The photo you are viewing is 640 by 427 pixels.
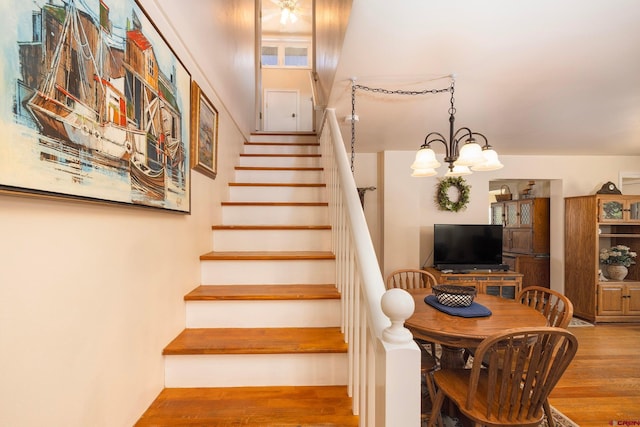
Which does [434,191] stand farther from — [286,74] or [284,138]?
[286,74]

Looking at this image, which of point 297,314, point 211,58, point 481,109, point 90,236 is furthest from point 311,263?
point 481,109

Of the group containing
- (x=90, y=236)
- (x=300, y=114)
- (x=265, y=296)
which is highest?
(x=300, y=114)

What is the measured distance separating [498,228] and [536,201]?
4.57 feet

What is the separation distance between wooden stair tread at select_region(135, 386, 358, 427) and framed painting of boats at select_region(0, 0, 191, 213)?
2.65 ft

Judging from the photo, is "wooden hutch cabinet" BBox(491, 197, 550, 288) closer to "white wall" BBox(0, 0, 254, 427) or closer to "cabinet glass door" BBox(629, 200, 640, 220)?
"cabinet glass door" BBox(629, 200, 640, 220)

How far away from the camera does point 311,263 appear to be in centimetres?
184

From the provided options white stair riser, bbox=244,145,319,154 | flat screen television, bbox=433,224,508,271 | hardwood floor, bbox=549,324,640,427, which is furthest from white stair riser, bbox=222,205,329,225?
flat screen television, bbox=433,224,508,271

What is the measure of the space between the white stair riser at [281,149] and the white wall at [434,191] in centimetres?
157

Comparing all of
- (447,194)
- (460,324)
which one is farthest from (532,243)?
(460,324)

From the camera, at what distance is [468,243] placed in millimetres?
4398

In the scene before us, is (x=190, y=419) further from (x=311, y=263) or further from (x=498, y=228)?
(x=498, y=228)

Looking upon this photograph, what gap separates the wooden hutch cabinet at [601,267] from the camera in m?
4.20

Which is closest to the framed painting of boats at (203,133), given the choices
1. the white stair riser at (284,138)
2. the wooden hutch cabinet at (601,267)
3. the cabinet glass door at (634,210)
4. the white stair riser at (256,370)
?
the white stair riser at (256,370)

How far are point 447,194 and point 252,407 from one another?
13.9 feet
